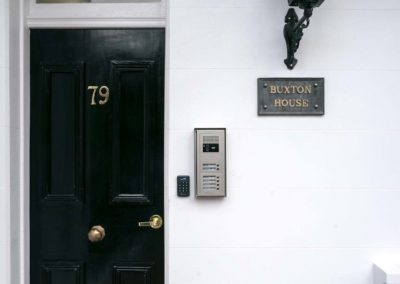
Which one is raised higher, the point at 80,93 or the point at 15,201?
the point at 80,93

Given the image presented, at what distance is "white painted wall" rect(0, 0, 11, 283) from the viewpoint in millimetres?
2197

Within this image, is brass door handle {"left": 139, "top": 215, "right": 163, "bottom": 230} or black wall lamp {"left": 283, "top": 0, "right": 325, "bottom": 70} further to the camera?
brass door handle {"left": 139, "top": 215, "right": 163, "bottom": 230}

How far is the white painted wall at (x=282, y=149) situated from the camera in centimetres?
222

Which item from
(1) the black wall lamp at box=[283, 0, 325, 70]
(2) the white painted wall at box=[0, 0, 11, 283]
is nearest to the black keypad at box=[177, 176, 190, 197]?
(1) the black wall lamp at box=[283, 0, 325, 70]

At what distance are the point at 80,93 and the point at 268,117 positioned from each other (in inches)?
49.0

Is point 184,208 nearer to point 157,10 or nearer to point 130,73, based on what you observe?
point 130,73

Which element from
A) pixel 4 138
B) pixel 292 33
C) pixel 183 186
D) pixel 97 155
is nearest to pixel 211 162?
pixel 183 186

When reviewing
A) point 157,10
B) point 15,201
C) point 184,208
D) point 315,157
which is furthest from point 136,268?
point 157,10

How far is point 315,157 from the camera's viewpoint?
223cm

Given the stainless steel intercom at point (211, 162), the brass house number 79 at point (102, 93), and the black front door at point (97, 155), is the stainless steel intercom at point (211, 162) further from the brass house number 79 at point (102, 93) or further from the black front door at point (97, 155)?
the brass house number 79 at point (102, 93)

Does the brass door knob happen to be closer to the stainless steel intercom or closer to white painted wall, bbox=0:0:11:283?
white painted wall, bbox=0:0:11:283

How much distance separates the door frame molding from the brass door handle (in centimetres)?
11

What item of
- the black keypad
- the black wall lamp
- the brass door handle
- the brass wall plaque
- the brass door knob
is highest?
the black wall lamp

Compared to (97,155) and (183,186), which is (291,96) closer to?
(183,186)
